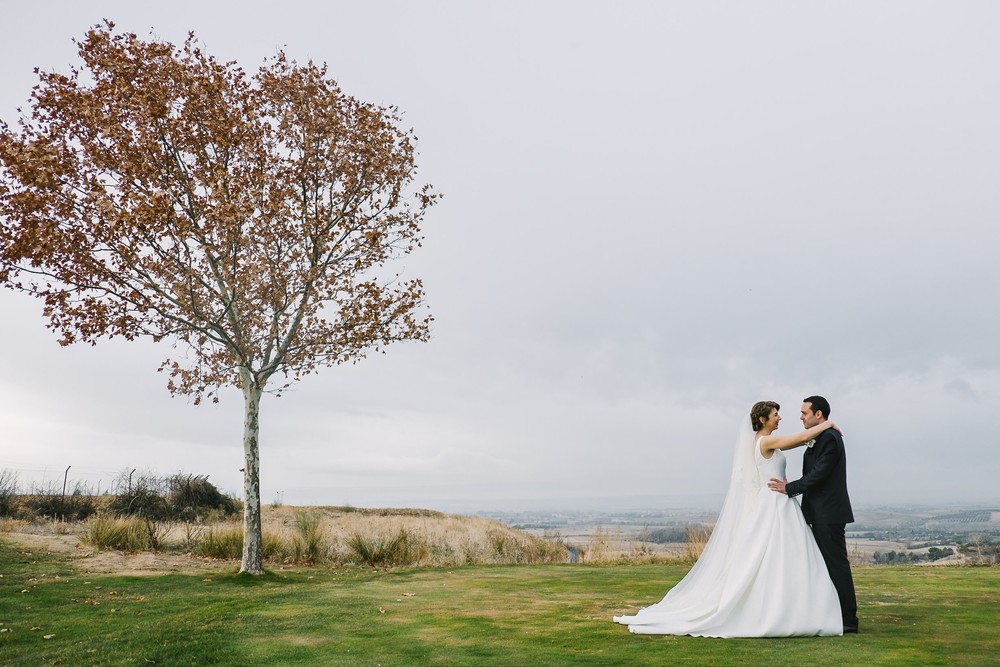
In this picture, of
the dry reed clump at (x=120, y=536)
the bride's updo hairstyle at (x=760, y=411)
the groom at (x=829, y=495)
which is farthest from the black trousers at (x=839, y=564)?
the dry reed clump at (x=120, y=536)

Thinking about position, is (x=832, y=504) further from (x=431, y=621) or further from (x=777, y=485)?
(x=431, y=621)

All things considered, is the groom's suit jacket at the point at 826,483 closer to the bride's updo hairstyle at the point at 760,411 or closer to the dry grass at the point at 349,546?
the bride's updo hairstyle at the point at 760,411

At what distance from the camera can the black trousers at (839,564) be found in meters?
9.54

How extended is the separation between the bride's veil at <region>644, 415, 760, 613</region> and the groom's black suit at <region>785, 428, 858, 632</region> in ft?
1.86

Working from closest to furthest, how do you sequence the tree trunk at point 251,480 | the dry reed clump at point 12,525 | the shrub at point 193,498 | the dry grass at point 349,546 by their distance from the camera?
the tree trunk at point 251,480 < the dry grass at point 349,546 < the dry reed clump at point 12,525 < the shrub at point 193,498

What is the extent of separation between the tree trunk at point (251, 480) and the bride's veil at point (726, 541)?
1104 centimetres

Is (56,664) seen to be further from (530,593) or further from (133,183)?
(133,183)

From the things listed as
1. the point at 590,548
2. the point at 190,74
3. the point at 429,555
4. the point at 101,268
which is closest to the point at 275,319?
the point at 101,268

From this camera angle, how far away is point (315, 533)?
2214cm

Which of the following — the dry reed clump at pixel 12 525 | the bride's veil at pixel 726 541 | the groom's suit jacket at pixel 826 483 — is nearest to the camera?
the groom's suit jacket at pixel 826 483

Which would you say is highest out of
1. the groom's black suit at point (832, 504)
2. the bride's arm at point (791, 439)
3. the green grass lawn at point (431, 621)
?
the bride's arm at point (791, 439)

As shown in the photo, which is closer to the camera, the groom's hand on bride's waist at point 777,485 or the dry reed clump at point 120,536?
the groom's hand on bride's waist at point 777,485

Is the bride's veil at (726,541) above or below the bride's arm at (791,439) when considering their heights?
below

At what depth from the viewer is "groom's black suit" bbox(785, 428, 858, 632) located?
949 cm
